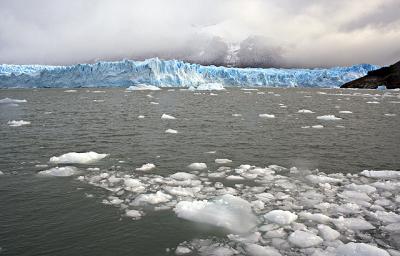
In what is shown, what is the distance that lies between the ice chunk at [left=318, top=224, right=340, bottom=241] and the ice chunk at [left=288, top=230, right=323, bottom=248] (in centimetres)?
15

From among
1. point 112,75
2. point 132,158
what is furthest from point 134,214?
point 112,75

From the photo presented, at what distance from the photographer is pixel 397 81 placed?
10562 cm

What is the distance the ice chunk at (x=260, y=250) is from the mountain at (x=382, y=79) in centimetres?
11295

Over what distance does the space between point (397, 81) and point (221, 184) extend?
115 meters

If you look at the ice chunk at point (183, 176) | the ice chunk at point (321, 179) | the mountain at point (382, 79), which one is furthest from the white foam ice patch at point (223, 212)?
the mountain at point (382, 79)

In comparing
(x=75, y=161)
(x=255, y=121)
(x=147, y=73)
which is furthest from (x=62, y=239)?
(x=147, y=73)

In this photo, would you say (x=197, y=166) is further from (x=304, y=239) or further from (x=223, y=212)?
(x=304, y=239)

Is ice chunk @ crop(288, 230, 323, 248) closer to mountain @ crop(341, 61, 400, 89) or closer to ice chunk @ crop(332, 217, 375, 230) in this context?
ice chunk @ crop(332, 217, 375, 230)

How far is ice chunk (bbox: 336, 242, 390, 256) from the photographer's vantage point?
497 cm

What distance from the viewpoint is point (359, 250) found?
5027 millimetres

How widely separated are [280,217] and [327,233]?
0.84m

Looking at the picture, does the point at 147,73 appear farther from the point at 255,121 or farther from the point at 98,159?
the point at 98,159

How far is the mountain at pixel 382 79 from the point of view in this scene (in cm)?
10706

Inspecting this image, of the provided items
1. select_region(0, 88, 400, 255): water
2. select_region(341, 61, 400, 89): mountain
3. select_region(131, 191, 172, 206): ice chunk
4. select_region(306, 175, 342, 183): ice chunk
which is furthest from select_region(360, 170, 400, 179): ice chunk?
select_region(341, 61, 400, 89): mountain
